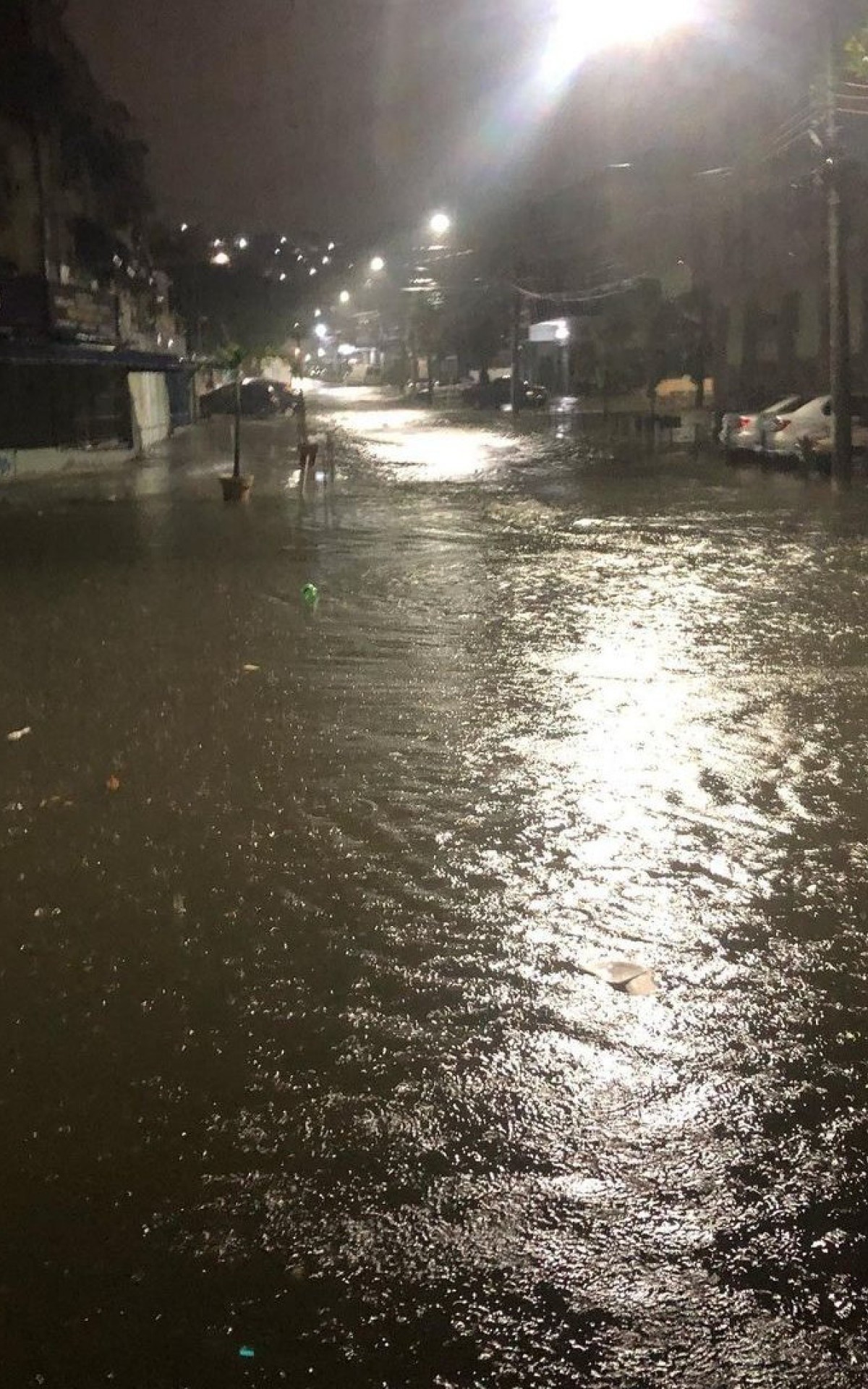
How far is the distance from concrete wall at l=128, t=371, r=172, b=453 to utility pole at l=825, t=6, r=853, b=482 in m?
19.4

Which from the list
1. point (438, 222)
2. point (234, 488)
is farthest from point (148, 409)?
point (438, 222)

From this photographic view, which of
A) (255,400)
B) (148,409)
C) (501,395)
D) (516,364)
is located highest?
(516,364)

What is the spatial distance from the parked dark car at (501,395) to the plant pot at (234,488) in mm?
43956

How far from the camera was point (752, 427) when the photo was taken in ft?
107

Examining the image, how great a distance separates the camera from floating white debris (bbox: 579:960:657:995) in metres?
5.22

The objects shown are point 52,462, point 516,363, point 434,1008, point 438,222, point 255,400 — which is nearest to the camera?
point 434,1008

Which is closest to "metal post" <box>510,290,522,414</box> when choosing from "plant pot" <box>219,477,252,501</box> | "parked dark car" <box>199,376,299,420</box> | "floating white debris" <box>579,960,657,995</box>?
"parked dark car" <box>199,376,299,420</box>

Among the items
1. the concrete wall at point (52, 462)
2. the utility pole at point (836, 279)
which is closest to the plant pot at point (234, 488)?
the concrete wall at point (52, 462)

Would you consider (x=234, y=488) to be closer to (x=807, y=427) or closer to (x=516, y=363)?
(x=807, y=427)

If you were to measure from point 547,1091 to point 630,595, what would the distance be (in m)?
10.1

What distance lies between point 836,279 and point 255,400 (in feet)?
143

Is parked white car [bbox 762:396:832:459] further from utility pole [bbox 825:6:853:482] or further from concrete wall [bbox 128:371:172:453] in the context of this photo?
concrete wall [bbox 128:371:172:453]

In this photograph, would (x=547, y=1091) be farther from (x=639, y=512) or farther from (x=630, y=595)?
(x=639, y=512)

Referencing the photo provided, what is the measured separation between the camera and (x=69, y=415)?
3425cm
